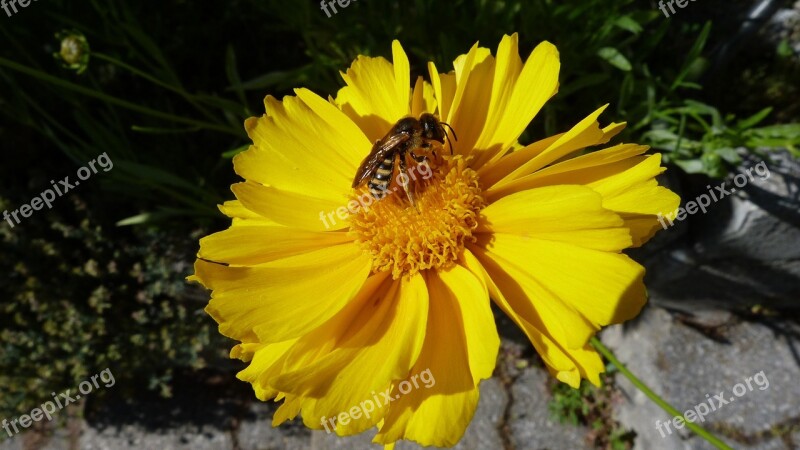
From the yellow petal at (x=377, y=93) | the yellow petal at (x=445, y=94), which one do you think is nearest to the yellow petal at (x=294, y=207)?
the yellow petal at (x=377, y=93)

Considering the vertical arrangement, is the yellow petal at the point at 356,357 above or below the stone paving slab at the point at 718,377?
above

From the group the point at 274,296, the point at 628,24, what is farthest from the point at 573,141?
the point at 628,24

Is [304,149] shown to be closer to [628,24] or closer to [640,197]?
[640,197]

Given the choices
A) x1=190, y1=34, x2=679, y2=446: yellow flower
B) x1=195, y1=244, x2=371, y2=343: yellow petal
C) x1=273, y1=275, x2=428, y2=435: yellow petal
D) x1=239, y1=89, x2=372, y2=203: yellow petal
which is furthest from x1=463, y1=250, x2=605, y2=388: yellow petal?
x1=239, y1=89, x2=372, y2=203: yellow petal

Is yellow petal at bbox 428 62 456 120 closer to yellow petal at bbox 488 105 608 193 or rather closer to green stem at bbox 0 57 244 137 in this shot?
yellow petal at bbox 488 105 608 193

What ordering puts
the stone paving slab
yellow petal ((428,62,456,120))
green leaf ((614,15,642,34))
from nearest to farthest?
yellow petal ((428,62,456,120)) < green leaf ((614,15,642,34)) < the stone paving slab

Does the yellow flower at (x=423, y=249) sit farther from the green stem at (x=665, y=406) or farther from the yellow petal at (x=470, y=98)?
the green stem at (x=665, y=406)

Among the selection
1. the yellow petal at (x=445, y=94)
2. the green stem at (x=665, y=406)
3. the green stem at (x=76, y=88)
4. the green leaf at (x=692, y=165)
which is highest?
the green stem at (x=76, y=88)

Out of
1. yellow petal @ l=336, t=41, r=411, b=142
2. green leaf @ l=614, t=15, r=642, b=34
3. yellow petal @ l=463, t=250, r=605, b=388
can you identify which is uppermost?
yellow petal @ l=336, t=41, r=411, b=142
